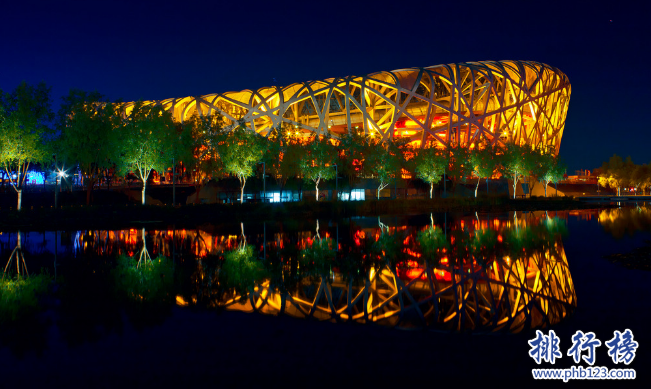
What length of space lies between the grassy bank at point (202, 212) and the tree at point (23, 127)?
3.07 meters

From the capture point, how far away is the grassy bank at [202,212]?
995 inches

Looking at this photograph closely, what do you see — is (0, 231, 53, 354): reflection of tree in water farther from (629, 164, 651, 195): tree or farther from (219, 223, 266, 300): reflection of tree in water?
(629, 164, 651, 195): tree

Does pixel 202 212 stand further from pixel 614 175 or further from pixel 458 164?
pixel 614 175

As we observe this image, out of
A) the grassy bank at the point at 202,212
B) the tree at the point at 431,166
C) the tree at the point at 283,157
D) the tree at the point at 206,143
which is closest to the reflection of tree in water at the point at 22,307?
the grassy bank at the point at 202,212

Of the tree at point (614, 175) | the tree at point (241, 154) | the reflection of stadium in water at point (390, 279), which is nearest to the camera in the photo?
the reflection of stadium in water at point (390, 279)

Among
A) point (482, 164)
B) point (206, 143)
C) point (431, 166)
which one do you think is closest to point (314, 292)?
point (206, 143)

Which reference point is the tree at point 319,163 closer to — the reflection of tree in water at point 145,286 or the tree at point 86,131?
the tree at point 86,131

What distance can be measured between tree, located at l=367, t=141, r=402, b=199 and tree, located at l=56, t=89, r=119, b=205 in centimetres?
2131

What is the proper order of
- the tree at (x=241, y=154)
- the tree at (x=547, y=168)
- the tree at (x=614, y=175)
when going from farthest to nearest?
the tree at (x=614, y=175) → the tree at (x=547, y=168) → the tree at (x=241, y=154)

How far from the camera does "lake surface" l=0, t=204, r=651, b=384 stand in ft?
22.0

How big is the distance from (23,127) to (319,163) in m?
20.9

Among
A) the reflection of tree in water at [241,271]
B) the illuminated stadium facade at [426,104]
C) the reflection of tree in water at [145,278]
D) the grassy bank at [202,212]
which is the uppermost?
the illuminated stadium facade at [426,104]

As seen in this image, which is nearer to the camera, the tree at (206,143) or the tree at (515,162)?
the tree at (206,143)

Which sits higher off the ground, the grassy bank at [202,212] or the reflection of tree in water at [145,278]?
the grassy bank at [202,212]
